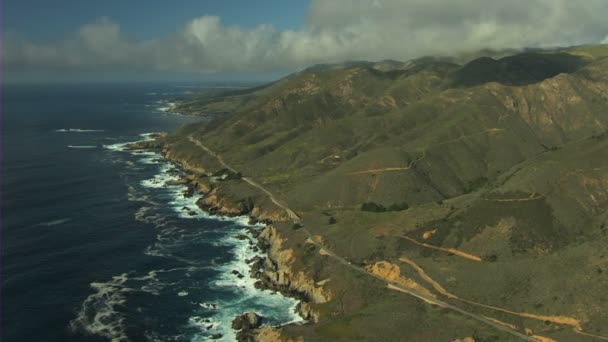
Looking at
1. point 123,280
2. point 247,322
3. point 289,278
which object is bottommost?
point 247,322

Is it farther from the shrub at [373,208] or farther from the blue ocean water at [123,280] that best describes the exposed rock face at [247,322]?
the shrub at [373,208]

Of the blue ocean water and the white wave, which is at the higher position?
the blue ocean water

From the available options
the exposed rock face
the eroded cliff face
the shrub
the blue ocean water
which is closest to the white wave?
the blue ocean water

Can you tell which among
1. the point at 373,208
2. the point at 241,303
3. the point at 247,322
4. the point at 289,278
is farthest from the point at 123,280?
the point at 373,208

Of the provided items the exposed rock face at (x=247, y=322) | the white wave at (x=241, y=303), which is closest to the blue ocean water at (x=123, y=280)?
the white wave at (x=241, y=303)

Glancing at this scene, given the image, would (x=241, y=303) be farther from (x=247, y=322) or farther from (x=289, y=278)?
(x=289, y=278)

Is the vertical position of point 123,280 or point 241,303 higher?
point 123,280

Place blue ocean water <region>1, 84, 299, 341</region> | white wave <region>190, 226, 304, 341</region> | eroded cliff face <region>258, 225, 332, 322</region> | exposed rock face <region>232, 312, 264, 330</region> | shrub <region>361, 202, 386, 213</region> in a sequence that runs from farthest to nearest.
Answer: shrub <region>361, 202, 386, 213</region> → eroded cliff face <region>258, 225, 332, 322</region> → white wave <region>190, 226, 304, 341</region> → blue ocean water <region>1, 84, 299, 341</region> → exposed rock face <region>232, 312, 264, 330</region>

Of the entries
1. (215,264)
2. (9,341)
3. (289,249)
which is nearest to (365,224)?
(289,249)

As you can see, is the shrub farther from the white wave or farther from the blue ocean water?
the white wave
